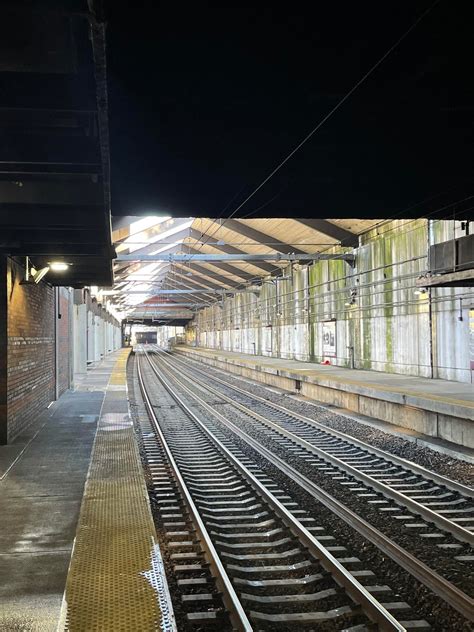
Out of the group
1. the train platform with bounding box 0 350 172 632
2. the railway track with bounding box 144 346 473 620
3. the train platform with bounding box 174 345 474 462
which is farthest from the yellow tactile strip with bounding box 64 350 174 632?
the train platform with bounding box 174 345 474 462

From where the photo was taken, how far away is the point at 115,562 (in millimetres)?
4441

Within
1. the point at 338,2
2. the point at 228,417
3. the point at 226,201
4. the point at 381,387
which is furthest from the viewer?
the point at 228,417

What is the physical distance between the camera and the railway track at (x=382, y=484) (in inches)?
190

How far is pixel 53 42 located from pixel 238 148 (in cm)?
382

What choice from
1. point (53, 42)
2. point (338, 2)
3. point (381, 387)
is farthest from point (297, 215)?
point (53, 42)

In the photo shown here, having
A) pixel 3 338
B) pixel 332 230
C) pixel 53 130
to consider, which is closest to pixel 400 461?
pixel 3 338

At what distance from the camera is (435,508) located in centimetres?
668

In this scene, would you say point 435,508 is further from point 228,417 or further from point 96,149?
point 228,417

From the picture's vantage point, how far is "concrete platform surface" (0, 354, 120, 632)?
12.4ft

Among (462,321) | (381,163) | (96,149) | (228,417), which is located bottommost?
(228,417)

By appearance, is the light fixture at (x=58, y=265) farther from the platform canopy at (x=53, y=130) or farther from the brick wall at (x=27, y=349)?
the platform canopy at (x=53, y=130)

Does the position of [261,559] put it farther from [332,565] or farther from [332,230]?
[332,230]

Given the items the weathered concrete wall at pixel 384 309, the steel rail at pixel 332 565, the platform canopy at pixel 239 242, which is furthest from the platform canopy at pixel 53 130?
the weathered concrete wall at pixel 384 309

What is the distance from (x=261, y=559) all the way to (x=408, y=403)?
718 cm
